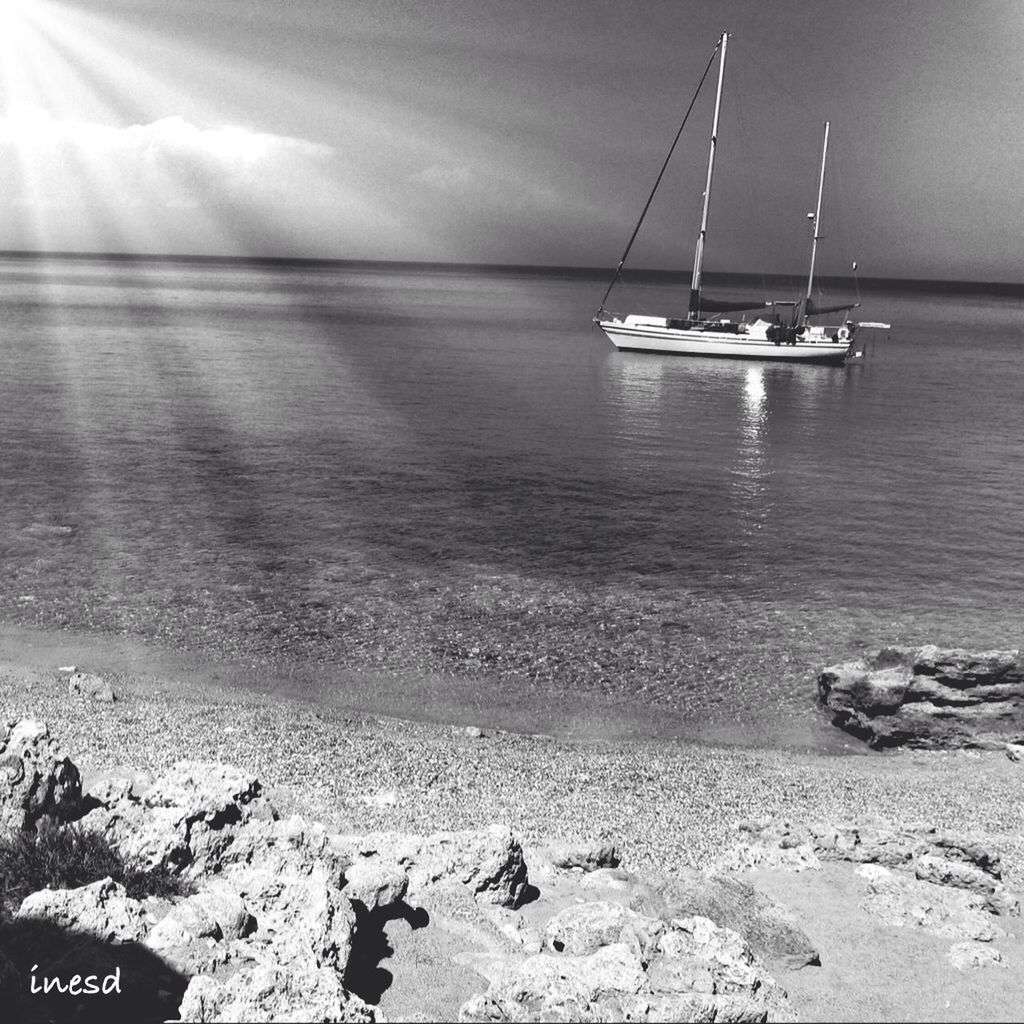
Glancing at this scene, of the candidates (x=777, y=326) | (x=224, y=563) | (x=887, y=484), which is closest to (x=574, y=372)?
(x=777, y=326)

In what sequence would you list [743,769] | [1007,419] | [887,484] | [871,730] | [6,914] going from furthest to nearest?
1. [1007,419]
2. [887,484]
3. [871,730]
4. [743,769]
5. [6,914]

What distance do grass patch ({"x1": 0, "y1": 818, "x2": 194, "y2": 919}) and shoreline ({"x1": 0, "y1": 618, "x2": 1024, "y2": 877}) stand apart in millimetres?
2332

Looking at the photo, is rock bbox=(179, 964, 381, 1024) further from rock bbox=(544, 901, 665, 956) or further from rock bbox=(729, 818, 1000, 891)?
rock bbox=(729, 818, 1000, 891)

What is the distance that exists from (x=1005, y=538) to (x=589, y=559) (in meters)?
10.7

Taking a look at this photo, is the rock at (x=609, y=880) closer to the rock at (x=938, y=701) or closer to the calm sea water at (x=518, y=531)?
the calm sea water at (x=518, y=531)

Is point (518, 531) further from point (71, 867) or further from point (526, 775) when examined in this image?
point (71, 867)

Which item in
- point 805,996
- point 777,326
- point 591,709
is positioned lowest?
point 591,709

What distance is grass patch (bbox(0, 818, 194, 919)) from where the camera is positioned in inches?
244

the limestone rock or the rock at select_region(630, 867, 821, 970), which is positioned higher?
the rock at select_region(630, 867, 821, 970)

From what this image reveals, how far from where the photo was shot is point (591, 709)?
43.5 ft

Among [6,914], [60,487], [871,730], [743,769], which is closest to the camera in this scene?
[6,914]

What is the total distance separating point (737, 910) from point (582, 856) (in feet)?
4.95

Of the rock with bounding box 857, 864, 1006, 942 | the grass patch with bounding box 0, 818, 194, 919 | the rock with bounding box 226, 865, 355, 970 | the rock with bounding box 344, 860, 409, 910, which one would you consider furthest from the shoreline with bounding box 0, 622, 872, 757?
the rock with bounding box 226, 865, 355, 970

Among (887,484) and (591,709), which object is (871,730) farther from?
(887,484)
